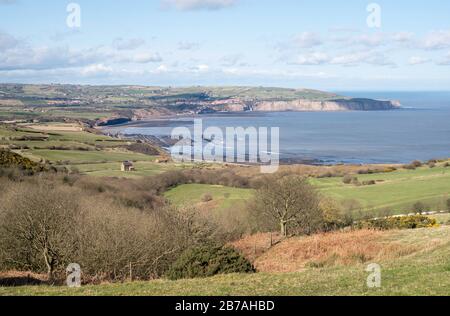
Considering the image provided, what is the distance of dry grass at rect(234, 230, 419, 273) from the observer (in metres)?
23.9

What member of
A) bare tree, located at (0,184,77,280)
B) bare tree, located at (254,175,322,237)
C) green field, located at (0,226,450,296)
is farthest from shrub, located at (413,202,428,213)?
bare tree, located at (0,184,77,280)

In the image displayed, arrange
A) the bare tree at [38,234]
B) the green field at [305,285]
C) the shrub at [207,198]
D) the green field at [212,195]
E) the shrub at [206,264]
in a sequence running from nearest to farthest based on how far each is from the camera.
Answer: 1. the green field at [305,285]
2. the shrub at [206,264]
3. the bare tree at [38,234]
4. the green field at [212,195]
5. the shrub at [207,198]

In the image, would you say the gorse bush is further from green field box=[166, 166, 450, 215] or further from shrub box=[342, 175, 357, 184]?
shrub box=[342, 175, 357, 184]

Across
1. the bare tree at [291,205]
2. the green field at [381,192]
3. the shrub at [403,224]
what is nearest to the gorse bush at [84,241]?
the bare tree at [291,205]

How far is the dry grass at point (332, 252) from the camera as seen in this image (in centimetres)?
2392

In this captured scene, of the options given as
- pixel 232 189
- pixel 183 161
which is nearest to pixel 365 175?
pixel 232 189

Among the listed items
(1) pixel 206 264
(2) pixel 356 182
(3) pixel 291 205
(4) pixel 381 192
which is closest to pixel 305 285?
(1) pixel 206 264

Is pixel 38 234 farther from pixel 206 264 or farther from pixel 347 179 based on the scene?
pixel 347 179

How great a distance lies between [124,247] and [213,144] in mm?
118802

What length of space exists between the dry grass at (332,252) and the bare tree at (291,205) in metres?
8.88

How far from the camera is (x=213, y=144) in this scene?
144000mm

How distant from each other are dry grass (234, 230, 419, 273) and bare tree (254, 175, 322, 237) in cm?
888

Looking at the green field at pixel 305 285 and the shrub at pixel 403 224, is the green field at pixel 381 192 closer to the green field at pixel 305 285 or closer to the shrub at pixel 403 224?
the shrub at pixel 403 224
